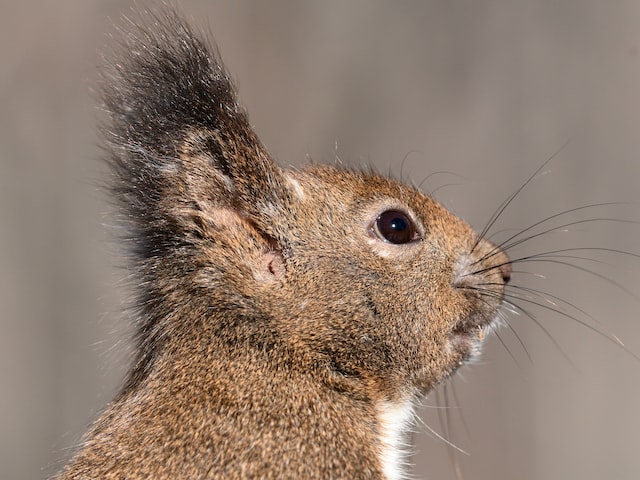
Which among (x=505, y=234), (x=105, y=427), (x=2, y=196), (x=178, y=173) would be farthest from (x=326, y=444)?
(x=2, y=196)

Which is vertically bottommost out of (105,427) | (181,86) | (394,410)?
(105,427)

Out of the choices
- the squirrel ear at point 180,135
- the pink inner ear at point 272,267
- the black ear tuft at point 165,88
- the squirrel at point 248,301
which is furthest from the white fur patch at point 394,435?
the black ear tuft at point 165,88

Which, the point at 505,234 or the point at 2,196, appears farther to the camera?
the point at 2,196

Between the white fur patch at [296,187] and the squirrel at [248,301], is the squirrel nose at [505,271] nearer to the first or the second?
the squirrel at [248,301]

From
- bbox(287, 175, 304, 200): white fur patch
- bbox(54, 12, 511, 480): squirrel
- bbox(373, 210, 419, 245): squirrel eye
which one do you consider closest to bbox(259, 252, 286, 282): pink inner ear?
bbox(54, 12, 511, 480): squirrel

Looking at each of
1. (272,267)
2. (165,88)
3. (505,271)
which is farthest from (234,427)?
(505,271)

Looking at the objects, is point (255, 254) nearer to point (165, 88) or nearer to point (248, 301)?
point (248, 301)

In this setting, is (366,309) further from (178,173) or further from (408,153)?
(408,153)

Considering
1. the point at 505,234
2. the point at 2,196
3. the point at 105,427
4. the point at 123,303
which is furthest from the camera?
the point at 2,196
